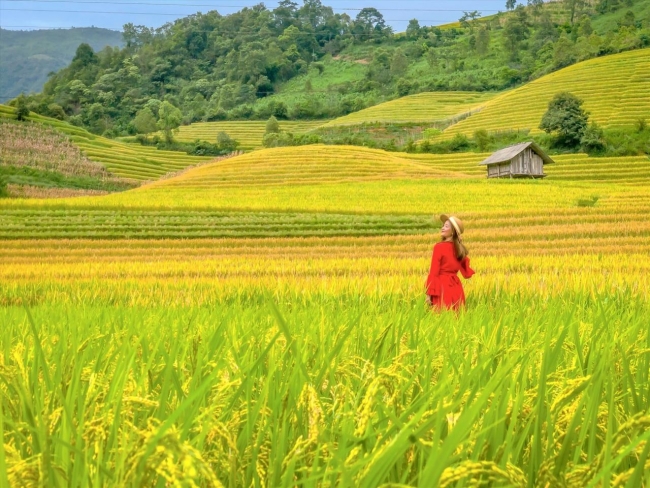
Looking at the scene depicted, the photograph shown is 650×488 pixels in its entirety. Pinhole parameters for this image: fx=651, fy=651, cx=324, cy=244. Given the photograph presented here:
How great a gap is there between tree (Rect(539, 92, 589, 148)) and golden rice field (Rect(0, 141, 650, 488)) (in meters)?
2.33

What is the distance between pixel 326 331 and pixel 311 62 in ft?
433

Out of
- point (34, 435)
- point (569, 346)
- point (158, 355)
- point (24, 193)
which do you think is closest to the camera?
point (34, 435)

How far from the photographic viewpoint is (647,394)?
65.5 inches

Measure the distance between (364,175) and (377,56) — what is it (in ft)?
255

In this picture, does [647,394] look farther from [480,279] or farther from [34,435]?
[480,279]

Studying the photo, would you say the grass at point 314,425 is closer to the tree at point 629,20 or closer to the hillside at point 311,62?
the hillside at point 311,62

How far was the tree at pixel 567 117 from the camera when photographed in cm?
4675

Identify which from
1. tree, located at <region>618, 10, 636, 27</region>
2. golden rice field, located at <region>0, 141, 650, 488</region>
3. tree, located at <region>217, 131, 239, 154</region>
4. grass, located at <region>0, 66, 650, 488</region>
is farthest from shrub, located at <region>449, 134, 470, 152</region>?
tree, located at <region>618, 10, 636, 27</region>

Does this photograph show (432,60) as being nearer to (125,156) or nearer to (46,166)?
(125,156)

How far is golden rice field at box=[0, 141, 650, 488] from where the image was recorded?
942 millimetres

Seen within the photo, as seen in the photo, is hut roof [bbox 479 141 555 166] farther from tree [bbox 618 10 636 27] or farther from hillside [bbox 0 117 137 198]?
tree [bbox 618 10 636 27]

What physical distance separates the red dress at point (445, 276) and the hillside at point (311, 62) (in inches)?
2724

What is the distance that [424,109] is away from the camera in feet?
247

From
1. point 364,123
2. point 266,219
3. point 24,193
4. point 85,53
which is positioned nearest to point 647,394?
point 266,219
